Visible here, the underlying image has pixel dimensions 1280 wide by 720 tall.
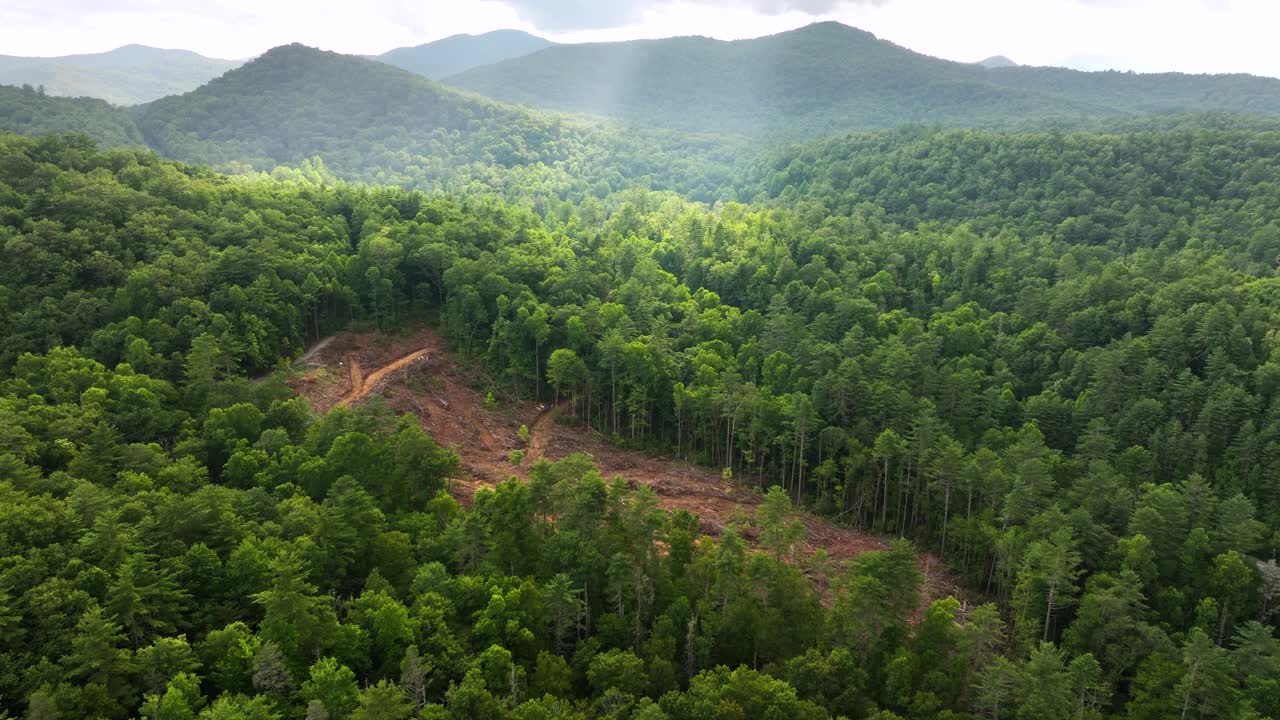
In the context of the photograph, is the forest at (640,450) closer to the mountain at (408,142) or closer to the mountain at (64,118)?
the mountain at (64,118)

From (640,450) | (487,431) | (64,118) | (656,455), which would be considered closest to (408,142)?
(64,118)

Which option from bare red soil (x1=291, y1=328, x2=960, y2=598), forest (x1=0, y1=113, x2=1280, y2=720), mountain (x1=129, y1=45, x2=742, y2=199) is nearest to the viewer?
forest (x1=0, y1=113, x2=1280, y2=720)

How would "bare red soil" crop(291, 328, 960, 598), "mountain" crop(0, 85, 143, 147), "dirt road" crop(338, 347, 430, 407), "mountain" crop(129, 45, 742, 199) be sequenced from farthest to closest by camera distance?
"mountain" crop(129, 45, 742, 199), "mountain" crop(0, 85, 143, 147), "dirt road" crop(338, 347, 430, 407), "bare red soil" crop(291, 328, 960, 598)

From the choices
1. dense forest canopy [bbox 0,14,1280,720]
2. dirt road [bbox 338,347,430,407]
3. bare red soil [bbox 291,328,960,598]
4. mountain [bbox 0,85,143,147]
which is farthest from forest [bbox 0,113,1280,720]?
mountain [bbox 0,85,143,147]

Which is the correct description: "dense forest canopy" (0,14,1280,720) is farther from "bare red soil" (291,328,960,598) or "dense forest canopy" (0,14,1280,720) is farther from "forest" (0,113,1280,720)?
"bare red soil" (291,328,960,598)

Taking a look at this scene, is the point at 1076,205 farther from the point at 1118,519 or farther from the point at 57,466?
the point at 57,466

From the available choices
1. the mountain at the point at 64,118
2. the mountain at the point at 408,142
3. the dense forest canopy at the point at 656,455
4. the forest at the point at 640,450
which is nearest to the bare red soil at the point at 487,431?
the dense forest canopy at the point at 656,455
